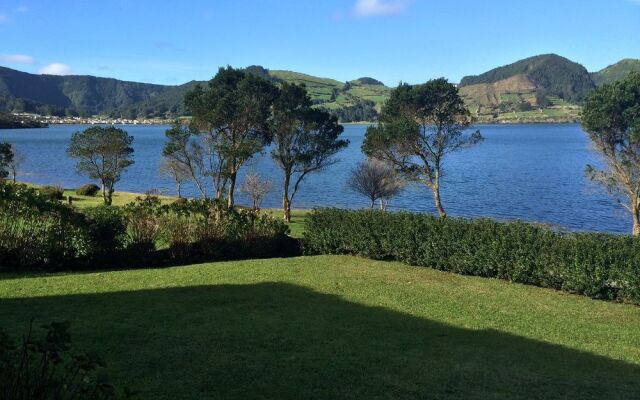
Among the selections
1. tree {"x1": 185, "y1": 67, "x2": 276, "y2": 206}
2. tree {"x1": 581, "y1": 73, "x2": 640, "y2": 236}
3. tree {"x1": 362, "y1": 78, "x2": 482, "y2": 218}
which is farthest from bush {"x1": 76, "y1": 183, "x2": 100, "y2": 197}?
tree {"x1": 581, "y1": 73, "x2": 640, "y2": 236}

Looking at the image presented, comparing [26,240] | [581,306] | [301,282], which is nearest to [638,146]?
[581,306]

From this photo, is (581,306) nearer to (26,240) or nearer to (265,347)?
(265,347)

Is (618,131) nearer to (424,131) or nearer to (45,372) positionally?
(424,131)

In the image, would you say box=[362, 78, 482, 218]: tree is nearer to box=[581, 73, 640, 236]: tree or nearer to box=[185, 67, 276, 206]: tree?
box=[185, 67, 276, 206]: tree

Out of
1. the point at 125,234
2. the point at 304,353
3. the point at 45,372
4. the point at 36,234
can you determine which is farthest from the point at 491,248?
the point at 45,372

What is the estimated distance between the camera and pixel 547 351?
312 inches

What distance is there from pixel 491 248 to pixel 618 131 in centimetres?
1672

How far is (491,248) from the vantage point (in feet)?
42.9

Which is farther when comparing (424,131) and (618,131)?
(424,131)

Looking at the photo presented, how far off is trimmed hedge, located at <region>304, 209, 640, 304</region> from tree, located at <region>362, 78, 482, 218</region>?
17.1 metres

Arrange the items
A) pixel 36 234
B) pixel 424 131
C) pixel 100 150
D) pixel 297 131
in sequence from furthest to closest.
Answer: pixel 100 150
pixel 297 131
pixel 424 131
pixel 36 234

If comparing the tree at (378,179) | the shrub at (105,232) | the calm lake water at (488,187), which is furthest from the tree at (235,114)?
the shrub at (105,232)

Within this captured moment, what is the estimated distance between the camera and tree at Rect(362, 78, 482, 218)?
107 feet

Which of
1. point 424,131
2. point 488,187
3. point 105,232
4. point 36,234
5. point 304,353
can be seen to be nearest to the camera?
point 304,353
